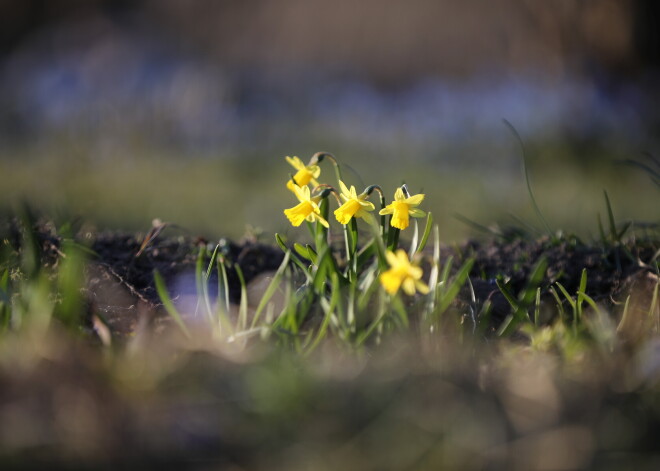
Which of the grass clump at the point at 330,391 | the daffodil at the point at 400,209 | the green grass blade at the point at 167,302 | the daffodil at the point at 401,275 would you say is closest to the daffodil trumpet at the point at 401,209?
the daffodil at the point at 400,209

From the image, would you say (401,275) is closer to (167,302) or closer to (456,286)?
(456,286)

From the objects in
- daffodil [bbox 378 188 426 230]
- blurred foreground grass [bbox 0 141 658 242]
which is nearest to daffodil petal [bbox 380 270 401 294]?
daffodil [bbox 378 188 426 230]

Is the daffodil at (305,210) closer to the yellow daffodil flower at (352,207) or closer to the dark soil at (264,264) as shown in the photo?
the yellow daffodil flower at (352,207)

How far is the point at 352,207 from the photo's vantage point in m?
1.84

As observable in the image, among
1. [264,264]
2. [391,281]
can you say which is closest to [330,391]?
[391,281]

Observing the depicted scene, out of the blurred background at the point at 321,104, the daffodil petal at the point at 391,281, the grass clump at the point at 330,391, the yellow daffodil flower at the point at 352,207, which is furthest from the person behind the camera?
the blurred background at the point at 321,104

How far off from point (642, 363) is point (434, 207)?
12.2 feet

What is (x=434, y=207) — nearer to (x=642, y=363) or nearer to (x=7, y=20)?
(x=642, y=363)

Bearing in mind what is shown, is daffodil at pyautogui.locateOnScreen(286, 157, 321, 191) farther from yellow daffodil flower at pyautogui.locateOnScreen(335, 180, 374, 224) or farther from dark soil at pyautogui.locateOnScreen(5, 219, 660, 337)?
dark soil at pyautogui.locateOnScreen(5, 219, 660, 337)

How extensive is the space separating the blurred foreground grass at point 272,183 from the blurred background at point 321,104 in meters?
0.02

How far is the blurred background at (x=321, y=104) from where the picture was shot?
17.6 feet

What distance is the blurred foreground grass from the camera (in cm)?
468

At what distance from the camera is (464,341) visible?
5.60 feet

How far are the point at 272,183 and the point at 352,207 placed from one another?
4.09m
